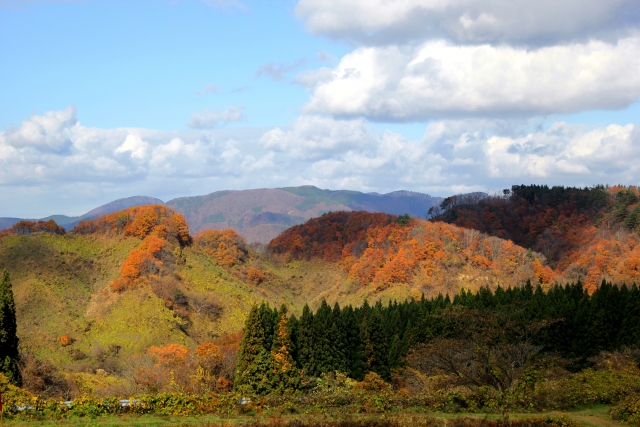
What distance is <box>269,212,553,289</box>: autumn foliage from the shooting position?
8869cm

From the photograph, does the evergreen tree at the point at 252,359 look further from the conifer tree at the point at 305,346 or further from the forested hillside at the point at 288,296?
the conifer tree at the point at 305,346

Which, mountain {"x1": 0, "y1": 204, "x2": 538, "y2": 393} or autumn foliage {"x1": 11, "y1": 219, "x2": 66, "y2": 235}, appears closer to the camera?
mountain {"x1": 0, "y1": 204, "x2": 538, "y2": 393}

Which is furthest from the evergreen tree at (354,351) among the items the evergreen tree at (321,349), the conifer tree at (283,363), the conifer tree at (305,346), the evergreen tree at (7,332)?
the evergreen tree at (7,332)

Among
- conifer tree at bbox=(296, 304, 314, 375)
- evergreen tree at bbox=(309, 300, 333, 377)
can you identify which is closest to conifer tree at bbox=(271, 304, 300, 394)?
conifer tree at bbox=(296, 304, 314, 375)

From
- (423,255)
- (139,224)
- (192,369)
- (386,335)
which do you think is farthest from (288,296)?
(192,369)

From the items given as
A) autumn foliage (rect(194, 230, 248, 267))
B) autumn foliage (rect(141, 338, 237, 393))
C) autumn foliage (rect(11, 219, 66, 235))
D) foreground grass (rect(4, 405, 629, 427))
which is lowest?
autumn foliage (rect(141, 338, 237, 393))

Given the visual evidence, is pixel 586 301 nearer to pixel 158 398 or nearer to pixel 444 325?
pixel 444 325

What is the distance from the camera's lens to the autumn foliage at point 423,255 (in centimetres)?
8869

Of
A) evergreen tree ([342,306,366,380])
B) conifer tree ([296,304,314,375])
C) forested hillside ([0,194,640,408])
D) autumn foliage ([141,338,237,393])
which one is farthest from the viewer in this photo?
evergreen tree ([342,306,366,380])

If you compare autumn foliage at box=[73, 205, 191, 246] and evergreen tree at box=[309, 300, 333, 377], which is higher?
autumn foliage at box=[73, 205, 191, 246]

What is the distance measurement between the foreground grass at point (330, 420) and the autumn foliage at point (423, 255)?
64665mm

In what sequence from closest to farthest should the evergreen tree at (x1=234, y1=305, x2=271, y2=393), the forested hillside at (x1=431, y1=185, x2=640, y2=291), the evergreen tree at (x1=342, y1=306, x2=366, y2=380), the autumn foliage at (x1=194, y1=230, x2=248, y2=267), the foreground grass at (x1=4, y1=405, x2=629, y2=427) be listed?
1. the foreground grass at (x1=4, y1=405, x2=629, y2=427)
2. the evergreen tree at (x1=234, y1=305, x2=271, y2=393)
3. the evergreen tree at (x1=342, y1=306, x2=366, y2=380)
4. the forested hillside at (x1=431, y1=185, x2=640, y2=291)
5. the autumn foliage at (x1=194, y1=230, x2=248, y2=267)

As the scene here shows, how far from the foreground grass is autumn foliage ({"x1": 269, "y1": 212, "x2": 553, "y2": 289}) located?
212 ft

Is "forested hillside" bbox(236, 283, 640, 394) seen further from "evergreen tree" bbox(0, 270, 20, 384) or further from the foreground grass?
the foreground grass
